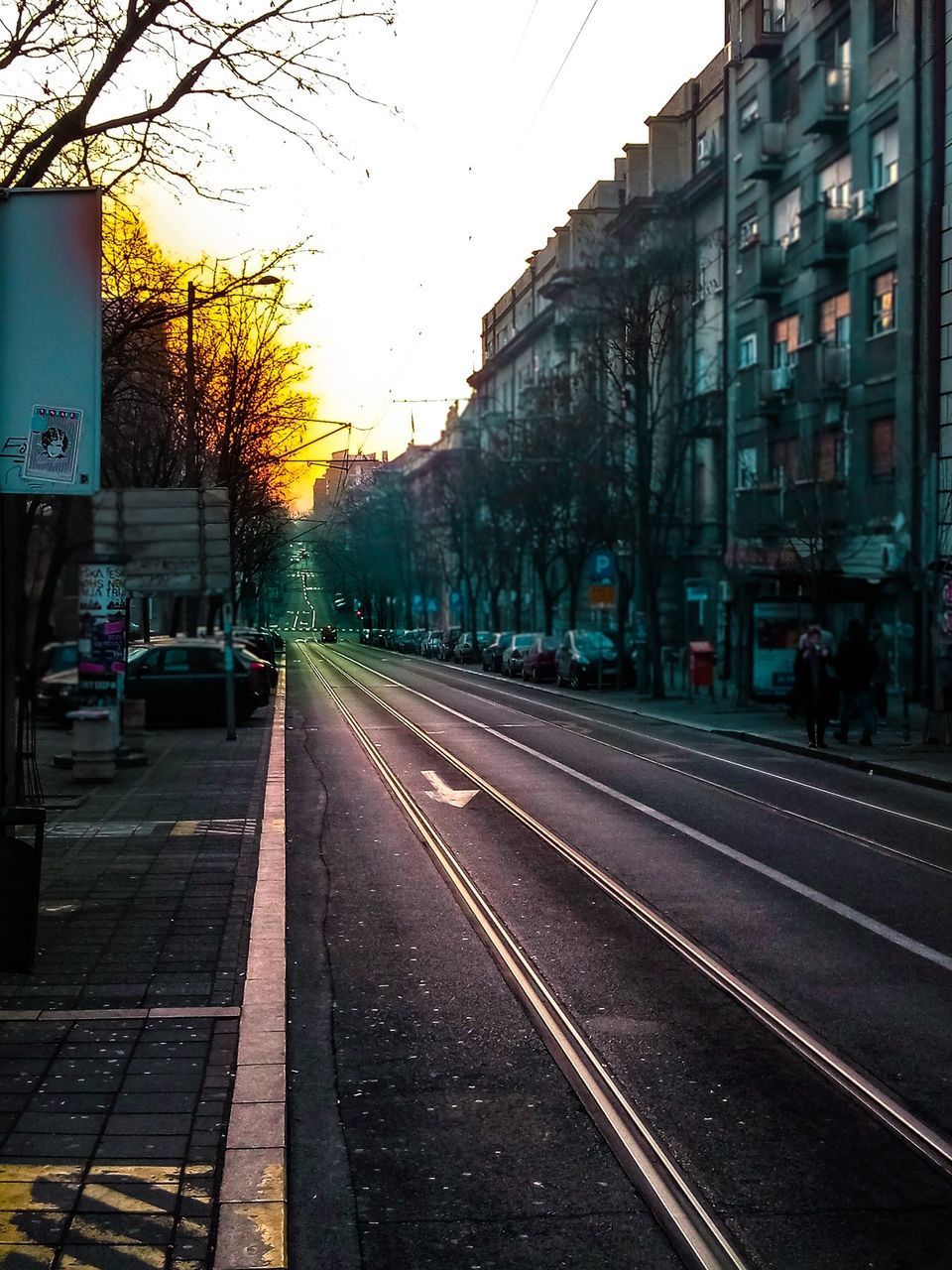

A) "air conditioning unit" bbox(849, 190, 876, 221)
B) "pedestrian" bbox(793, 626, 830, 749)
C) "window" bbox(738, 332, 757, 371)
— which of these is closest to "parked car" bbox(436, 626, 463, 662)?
"window" bbox(738, 332, 757, 371)

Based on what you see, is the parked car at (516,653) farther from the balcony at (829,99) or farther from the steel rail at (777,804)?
the steel rail at (777,804)

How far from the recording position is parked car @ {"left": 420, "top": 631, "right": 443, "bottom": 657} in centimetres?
8165

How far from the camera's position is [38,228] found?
7828 mm

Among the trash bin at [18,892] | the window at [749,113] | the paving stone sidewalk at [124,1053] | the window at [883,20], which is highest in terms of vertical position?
the window at [749,113]

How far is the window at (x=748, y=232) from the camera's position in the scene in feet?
140

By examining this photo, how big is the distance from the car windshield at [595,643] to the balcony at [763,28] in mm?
16298

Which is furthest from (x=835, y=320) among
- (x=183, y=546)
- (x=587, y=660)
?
(x=183, y=546)

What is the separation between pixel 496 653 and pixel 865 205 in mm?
27327

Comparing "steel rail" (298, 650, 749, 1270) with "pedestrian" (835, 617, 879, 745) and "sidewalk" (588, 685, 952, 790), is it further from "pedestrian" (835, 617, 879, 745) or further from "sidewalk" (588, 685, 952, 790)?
"pedestrian" (835, 617, 879, 745)

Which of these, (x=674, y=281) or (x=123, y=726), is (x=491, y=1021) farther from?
(x=674, y=281)

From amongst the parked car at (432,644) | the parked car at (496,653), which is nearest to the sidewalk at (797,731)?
the parked car at (496,653)

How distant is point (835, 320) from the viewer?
37438mm

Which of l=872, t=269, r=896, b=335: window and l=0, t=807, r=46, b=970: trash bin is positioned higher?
l=872, t=269, r=896, b=335: window

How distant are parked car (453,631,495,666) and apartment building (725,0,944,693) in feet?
83.9
